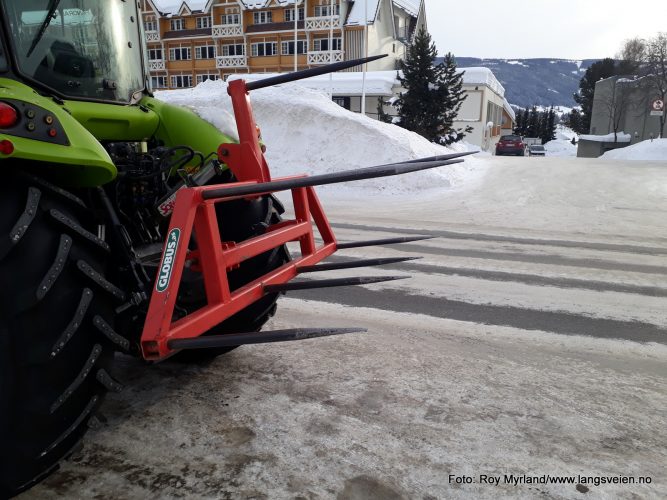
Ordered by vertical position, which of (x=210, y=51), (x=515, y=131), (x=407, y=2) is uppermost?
(x=407, y=2)

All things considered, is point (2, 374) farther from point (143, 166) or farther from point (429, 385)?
point (429, 385)

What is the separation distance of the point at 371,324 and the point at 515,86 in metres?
204

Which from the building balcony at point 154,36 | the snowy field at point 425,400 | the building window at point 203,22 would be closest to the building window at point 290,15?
the building window at point 203,22

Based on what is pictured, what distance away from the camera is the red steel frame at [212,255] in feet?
7.11

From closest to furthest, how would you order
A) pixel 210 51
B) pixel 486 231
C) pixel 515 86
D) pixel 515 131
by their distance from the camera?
pixel 486 231 → pixel 210 51 → pixel 515 131 → pixel 515 86

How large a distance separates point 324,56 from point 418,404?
40.3 meters

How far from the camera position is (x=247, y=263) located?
3.12 meters

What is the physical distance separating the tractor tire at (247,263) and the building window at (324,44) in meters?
39.8

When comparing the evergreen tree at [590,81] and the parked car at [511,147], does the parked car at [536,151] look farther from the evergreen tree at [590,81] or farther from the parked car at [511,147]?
the evergreen tree at [590,81]

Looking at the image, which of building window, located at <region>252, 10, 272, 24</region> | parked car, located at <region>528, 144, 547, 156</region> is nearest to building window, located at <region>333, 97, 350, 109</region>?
building window, located at <region>252, 10, 272, 24</region>

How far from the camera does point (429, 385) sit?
299cm

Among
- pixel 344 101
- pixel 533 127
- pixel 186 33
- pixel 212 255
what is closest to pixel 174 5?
pixel 186 33

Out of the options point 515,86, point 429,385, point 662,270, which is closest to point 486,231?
point 662,270

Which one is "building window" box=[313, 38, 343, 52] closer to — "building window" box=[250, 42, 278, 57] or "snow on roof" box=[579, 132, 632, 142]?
"building window" box=[250, 42, 278, 57]
